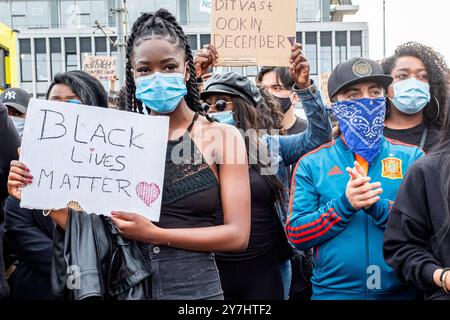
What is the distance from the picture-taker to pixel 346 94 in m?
2.84

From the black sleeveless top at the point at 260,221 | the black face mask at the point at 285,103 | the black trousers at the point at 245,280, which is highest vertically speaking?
the black face mask at the point at 285,103

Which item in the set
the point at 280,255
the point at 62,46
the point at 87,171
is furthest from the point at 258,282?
the point at 62,46

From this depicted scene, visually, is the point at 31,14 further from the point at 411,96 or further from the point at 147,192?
the point at 147,192

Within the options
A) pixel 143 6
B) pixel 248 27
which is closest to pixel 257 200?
pixel 248 27

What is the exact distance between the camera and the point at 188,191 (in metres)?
2.08

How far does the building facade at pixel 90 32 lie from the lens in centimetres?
3522

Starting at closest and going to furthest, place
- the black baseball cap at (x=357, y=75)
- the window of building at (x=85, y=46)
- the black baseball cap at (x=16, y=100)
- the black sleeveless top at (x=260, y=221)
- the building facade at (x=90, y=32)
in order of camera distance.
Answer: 1. the black baseball cap at (x=357, y=75)
2. the black sleeveless top at (x=260, y=221)
3. the black baseball cap at (x=16, y=100)
4. the building facade at (x=90, y=32)
5. the window of building at (x=85, y=46)

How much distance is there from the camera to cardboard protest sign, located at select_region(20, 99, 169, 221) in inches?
80.7

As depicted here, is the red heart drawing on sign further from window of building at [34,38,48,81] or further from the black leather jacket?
window of building at [34,38,48,81]

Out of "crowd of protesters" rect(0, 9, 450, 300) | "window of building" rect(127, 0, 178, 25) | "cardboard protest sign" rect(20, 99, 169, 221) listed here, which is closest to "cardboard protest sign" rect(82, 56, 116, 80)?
"crowd of protesters" rect(0, 9, 450, 300)

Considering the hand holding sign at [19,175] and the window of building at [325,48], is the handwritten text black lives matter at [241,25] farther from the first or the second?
the window of building at [325,48]

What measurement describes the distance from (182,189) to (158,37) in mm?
604

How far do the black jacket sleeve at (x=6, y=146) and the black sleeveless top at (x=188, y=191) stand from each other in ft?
2.13

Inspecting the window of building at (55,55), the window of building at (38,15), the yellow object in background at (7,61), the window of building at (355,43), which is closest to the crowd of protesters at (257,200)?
the yellow object in background at (7,61)
